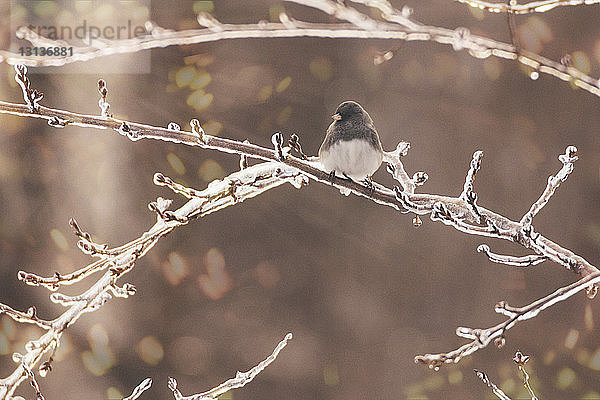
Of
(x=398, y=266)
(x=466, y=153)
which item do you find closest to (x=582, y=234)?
(x=466, y=153)

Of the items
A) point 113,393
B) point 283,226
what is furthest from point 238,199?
point 113,393

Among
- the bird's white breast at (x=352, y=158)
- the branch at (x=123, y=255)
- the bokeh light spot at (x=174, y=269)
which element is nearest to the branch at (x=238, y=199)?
the branch at (x=123, y=255)

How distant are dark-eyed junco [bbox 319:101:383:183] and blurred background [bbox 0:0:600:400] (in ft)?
1.41

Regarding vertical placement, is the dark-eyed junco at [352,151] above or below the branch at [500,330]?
above

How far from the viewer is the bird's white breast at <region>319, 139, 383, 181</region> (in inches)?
29.4

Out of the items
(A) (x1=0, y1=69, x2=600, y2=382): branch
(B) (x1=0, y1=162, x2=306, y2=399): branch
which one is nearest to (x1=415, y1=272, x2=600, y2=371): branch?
(A) (x1=0, y1=69, x2=600, y2=382): branch

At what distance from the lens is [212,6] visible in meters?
1.22

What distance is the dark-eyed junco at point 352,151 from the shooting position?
0.75 m

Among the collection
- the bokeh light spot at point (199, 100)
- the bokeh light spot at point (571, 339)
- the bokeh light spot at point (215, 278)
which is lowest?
the bokeh light spot at point (571, 339)

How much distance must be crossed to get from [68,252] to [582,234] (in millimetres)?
1254

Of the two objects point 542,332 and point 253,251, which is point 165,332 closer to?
point 253,251

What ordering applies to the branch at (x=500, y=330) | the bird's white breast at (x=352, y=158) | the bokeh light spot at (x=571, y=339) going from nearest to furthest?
1. the branch at (x=500, y=330)
2. the bird's white breast at (x=352, y=158)
3. the bokeh light spot at (x=571, y=339)

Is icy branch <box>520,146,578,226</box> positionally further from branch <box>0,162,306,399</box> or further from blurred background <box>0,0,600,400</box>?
blurred background <box>0,0,600,400</box>

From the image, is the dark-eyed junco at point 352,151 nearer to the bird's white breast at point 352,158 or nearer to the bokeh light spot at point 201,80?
the bird's white breast at point 352,158
